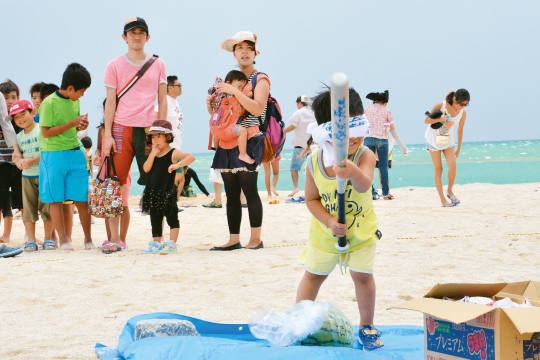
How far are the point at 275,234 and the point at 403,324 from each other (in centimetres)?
338

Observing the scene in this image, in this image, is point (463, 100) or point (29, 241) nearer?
point (29, 241)

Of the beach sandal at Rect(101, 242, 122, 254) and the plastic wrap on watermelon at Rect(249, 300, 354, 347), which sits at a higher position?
the plastic wrap on watermelon at Rect(249, 300, 354, 347)

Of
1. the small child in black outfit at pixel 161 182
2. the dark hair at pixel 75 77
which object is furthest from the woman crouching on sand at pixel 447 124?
the dark hair at pixel 75 77

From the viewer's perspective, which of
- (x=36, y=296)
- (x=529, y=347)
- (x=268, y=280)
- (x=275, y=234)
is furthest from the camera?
(x=275, y=234)

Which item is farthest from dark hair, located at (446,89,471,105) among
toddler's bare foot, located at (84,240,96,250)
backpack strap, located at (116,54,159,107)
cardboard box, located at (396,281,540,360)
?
cardboard box, located at (396,281,540,360)

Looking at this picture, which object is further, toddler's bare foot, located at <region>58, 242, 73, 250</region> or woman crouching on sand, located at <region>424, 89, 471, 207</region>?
woman crouching on sand, located at <region>424, 89, 471, 207</region>

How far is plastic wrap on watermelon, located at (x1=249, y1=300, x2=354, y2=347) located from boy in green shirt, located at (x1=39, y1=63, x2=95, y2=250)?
327 cm

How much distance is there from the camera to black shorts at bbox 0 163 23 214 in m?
5.72

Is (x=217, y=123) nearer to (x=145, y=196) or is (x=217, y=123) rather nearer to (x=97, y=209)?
(x=145, y=196)

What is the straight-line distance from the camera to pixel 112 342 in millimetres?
2719

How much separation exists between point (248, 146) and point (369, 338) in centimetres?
261

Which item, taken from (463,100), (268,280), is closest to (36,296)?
(268,280)

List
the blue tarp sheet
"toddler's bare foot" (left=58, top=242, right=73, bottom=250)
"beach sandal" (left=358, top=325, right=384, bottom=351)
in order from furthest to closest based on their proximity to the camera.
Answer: "toddler's bare foot" (left=58, top=242, right=73, bottom=250) → "beach sandal" (left=358, top=325, right=384, bottom=351) → the blue tarp sheet

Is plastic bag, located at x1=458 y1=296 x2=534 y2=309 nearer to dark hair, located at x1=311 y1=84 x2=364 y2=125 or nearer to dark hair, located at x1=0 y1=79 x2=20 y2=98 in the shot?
dark hair, located at x1=311 y1=84 x2=364 y2=125
